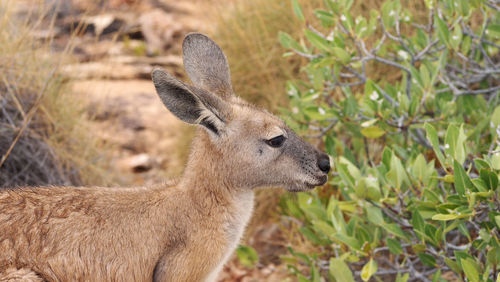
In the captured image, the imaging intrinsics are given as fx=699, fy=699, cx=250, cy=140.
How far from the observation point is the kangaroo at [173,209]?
393 cm

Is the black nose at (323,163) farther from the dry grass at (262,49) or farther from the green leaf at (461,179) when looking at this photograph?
the dry grass at (262,49)

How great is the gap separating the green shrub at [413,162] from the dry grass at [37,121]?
2020 millimetres

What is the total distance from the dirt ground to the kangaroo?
1130mm

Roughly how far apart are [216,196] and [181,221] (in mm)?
273

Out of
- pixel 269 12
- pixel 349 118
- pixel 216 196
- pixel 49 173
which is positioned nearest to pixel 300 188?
pixel 216 196

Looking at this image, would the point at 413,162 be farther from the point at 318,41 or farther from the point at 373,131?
the point at 318,41

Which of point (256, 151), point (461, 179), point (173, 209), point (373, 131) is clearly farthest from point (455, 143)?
point (173, 209)

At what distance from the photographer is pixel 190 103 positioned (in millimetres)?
4121

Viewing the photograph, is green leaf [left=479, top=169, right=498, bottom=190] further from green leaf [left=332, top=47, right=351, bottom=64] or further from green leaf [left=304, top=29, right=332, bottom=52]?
green leaf [left=304, top=29, right=332, bottom=52]

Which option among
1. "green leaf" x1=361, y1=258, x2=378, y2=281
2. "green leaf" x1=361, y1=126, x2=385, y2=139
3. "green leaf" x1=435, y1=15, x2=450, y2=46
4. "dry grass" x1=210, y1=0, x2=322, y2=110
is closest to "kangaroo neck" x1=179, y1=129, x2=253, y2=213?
"green leaf" x1=361, y1=258, x2=378, y2=281

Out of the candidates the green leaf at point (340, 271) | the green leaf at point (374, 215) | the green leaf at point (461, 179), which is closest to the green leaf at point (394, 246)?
the green leaf at point (374, 215)

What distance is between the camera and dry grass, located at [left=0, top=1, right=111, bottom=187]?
5.99 meters

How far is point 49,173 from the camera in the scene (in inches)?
242

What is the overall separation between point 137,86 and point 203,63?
229 inches
